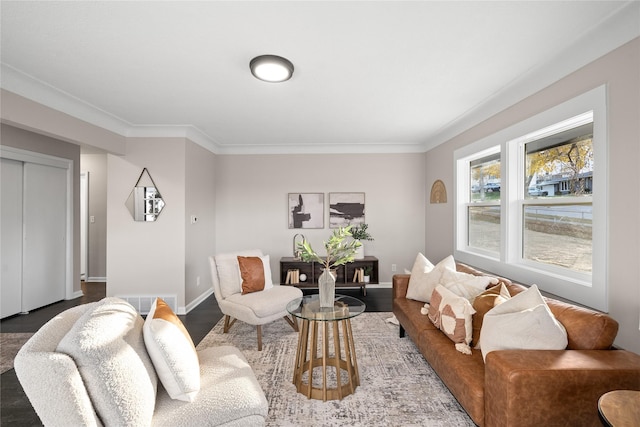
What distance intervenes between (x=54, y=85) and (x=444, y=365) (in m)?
3.82

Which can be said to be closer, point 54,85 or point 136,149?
point 54,85

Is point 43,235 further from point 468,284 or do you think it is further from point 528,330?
point 528,330

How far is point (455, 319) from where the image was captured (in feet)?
6.87

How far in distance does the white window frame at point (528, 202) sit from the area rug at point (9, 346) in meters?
4.39

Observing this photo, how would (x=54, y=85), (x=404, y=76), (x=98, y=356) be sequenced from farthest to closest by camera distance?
→ (x=54, y=85), (x=404, y=76), (x=98, y=356)

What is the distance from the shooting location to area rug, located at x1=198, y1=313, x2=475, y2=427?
1886mm

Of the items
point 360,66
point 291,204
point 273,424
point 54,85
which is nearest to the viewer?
point 273,424

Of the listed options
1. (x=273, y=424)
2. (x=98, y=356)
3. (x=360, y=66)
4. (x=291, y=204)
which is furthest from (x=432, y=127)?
(x=98, y=356)

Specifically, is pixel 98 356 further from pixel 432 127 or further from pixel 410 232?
pixel 410 232

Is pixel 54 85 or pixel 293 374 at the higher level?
pixel 54 85

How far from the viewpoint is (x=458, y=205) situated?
153 inches

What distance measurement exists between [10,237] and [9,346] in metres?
1.46

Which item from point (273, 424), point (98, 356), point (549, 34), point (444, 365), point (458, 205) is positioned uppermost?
point (549, 34)

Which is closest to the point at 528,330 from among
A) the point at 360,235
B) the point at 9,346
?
the point at 360,235
